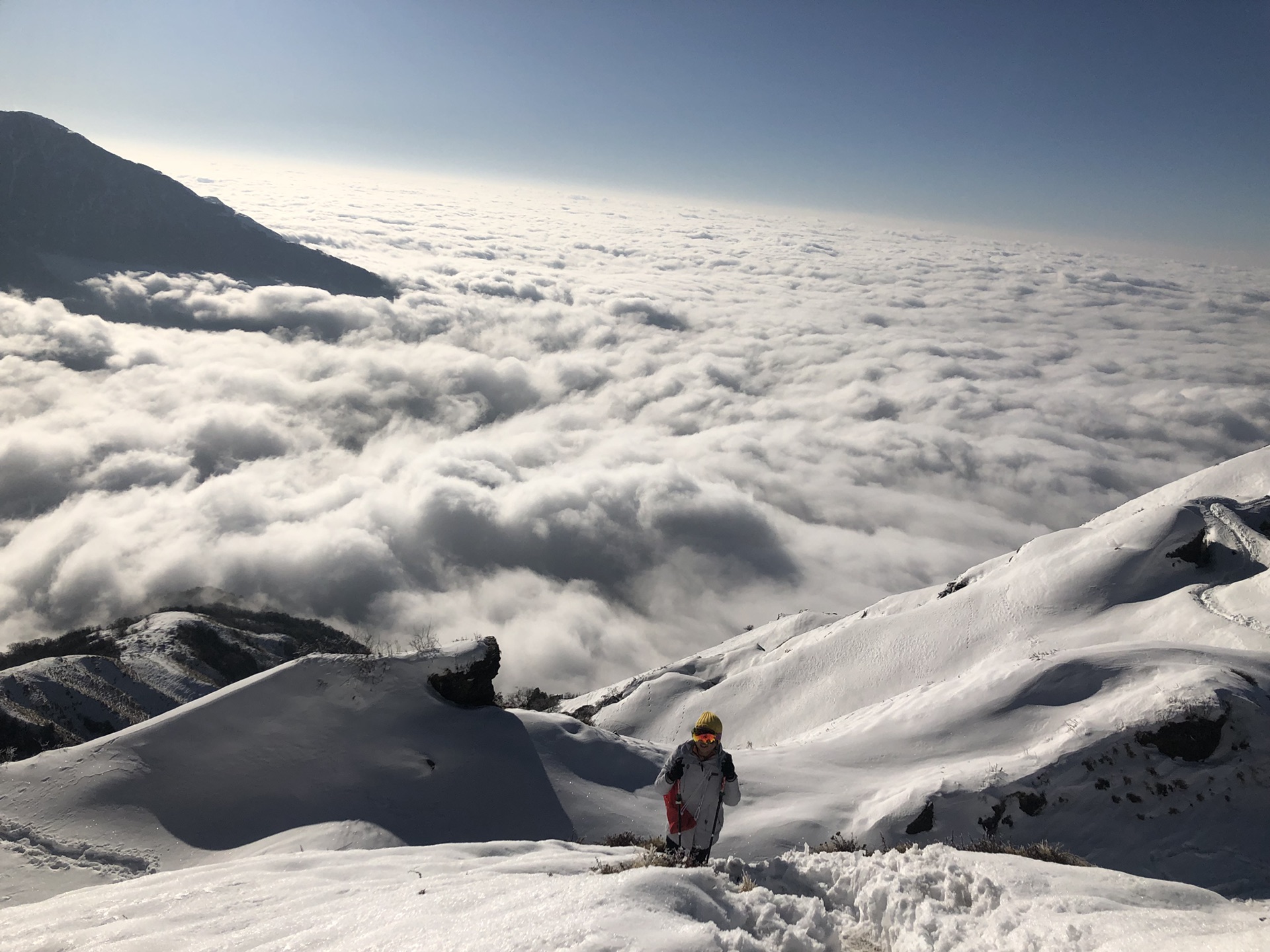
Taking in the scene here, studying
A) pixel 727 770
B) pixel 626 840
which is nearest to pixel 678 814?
pixel 727 770

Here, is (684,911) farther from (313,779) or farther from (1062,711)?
(1062,711)

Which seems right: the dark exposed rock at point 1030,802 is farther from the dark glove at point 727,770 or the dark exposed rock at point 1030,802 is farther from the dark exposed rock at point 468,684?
the dark exposed rock at point 468,684

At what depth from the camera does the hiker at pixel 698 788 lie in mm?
7293

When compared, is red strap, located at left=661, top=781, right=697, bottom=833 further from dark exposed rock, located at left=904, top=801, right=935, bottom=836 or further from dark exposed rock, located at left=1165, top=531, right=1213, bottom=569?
dark exposed rock, located at left=1165, top=531, right=1213, bottom=569

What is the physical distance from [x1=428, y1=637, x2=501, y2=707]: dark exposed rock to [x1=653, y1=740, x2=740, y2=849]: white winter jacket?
401 inches

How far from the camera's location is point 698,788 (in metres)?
7.39

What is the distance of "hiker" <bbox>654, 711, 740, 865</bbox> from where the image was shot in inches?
287

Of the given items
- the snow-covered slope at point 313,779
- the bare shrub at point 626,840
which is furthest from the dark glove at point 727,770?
the snow-covered slope at point 313,779

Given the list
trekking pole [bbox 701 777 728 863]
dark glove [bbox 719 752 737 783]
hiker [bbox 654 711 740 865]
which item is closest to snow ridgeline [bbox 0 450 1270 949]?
trekking pole [bbox 701 777 728 863]

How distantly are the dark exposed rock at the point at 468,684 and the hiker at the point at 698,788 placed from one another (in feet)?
33.3

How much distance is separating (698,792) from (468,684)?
11259mm

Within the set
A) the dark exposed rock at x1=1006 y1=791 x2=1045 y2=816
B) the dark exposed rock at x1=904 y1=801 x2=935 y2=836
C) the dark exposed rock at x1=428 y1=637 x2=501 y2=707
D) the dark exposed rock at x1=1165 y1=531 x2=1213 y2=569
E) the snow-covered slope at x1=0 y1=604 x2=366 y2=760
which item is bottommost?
the snow-covered slope at x1=0 y1=604 x2=366 y2=760

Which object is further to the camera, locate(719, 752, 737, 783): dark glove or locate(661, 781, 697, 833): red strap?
locate(661, 781, 697, 833): red strap

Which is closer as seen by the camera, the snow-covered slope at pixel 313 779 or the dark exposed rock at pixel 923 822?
the snow-covered slope at pixel 313 779
